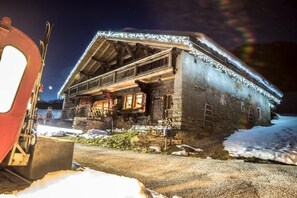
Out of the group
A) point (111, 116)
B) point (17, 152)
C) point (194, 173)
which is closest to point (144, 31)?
point (111, 116)

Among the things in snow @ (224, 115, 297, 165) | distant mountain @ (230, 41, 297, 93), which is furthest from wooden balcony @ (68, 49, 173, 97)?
distant mountain @ (230, 41, 297, 93)

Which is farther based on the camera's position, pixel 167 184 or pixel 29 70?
pixel 167 184

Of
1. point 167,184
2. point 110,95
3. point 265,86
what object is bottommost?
point 167,184

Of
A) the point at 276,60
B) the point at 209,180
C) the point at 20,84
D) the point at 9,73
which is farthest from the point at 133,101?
the point at 276,60

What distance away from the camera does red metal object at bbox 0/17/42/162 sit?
2.33m

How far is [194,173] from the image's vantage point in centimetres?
500

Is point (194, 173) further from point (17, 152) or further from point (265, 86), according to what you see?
point (265, 86)

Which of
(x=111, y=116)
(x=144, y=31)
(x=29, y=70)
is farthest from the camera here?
(x=111, y=116)

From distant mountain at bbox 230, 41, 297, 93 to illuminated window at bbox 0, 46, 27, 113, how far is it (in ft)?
137

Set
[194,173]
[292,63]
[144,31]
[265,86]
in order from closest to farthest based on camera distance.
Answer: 1. [194,173]
2. [144,31]
3. [265,86]
4. [292,63]

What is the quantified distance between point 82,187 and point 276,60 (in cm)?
4687

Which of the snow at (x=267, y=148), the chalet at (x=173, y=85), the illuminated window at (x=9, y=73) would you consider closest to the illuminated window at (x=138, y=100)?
the chalet at (x=173, y=85)

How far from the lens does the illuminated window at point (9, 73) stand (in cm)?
229

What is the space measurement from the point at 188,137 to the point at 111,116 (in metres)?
7.59
